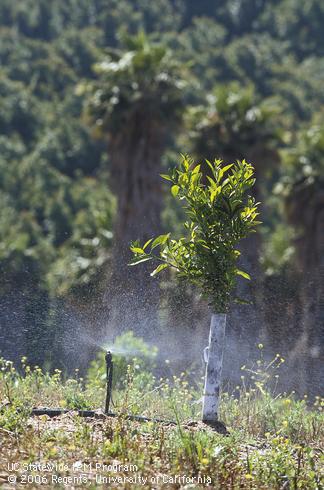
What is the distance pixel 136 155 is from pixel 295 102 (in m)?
41.2

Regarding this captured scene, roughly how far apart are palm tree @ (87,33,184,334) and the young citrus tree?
1373cm

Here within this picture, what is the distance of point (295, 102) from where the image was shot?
60156 millimetres

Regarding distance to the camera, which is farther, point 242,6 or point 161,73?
point 242,6

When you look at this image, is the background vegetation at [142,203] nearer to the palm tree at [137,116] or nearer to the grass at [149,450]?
the palm tree at [137,116]

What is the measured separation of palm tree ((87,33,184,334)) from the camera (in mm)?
20312

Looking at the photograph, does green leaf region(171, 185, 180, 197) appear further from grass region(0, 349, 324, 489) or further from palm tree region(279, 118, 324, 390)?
palm tree region(279, 118, 324, 390)

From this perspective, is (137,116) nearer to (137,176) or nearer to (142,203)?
(137,176)

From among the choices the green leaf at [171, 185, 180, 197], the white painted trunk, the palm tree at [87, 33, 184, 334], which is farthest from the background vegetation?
the green leaf at [171, 185, 180, 197]

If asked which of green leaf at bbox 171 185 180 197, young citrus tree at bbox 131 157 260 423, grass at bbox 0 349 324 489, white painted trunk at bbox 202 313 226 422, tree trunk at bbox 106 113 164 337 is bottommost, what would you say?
grass at bbox 0 349 324 489

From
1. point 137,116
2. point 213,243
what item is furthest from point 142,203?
point 213,243

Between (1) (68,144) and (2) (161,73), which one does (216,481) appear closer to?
(2) (161,73)

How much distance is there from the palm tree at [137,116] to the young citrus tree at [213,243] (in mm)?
13726

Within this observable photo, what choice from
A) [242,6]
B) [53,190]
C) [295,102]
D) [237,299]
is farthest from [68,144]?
[237,299]

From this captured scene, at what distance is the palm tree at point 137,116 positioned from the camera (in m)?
20.3
